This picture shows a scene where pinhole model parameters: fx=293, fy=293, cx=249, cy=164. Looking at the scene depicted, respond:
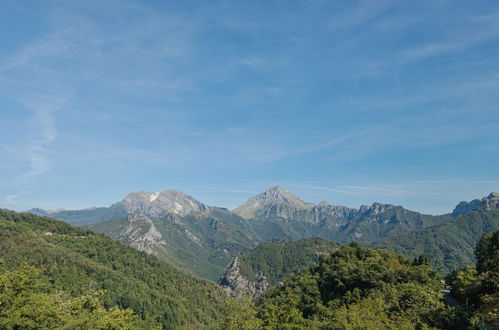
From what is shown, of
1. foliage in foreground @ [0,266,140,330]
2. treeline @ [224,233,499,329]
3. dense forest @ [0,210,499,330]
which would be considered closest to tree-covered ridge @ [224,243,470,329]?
treeline @ [224,233,499,329]

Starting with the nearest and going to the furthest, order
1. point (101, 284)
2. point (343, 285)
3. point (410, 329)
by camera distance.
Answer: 1. point (410, 329)
2. point (343, 285)
3. point (101, 284)

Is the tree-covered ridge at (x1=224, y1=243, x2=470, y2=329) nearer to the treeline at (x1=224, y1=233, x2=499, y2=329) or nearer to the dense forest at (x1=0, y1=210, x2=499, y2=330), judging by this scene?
the treeline at (x1=224, y1=233, x2=499, y2=329)

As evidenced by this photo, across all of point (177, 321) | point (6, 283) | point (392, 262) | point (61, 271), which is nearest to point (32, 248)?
point (61, 271)

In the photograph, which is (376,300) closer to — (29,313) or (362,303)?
(362,303)

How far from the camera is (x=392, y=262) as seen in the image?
119438 millimetres

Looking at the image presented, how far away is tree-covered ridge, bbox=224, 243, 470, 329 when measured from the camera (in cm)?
5000

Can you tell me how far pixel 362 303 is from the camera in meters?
64.1

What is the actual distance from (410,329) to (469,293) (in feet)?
92.3

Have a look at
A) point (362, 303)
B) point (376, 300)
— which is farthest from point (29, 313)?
point (376, 300)

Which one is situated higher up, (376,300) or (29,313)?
(29,313)

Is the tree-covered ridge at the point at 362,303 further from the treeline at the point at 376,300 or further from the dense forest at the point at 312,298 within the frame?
the dense forest at the point at 312,298

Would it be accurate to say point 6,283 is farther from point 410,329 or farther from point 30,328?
point 410,329

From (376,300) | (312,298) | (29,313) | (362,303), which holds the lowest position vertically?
(312,298)

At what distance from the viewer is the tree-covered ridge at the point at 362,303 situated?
50000 mm
